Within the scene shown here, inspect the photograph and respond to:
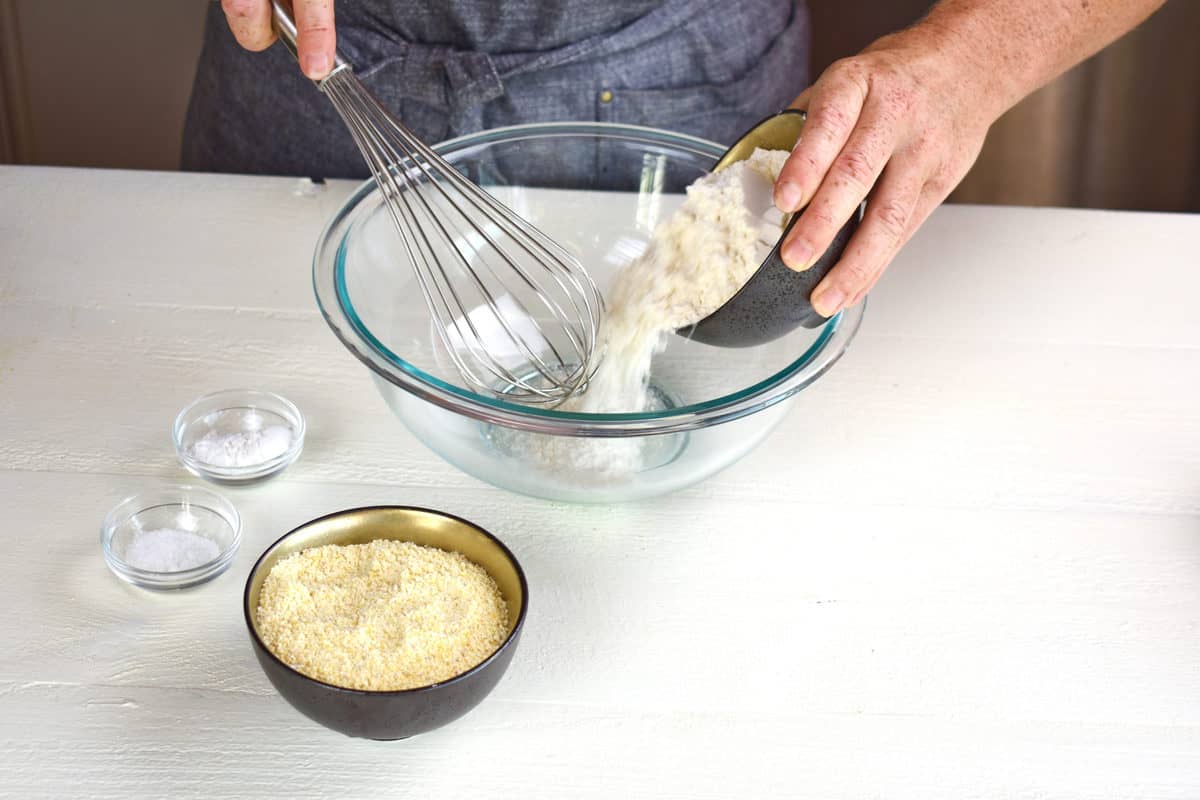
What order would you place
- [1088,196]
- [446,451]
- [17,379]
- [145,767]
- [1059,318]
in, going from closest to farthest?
[145,767]
[446,451]
[17,379]
[1059,318]
[1088,196]

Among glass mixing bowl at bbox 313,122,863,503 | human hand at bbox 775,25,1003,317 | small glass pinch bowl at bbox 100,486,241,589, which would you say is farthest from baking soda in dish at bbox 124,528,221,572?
human hand at bbox 775,25,1003,317

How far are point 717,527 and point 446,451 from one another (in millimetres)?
194

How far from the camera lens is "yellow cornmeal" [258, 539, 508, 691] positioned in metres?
0.61

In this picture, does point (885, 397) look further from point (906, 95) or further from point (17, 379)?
point (17, 379)

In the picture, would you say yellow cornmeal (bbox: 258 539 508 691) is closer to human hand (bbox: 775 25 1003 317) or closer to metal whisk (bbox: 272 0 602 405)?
metal whisk (bbox: 272 0 602 405)

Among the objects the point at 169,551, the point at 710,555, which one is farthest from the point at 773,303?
the point at 169,551

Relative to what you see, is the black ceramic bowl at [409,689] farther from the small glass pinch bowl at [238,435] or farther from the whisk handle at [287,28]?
the whisk handle at [287,28]

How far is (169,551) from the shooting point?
0.73m

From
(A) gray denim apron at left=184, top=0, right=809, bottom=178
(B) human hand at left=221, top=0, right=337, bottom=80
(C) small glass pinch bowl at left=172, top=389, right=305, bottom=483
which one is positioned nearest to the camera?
(B) human hand at left=221, top=0, right=337, bottom=80

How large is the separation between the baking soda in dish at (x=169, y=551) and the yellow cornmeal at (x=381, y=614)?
0.30 ft

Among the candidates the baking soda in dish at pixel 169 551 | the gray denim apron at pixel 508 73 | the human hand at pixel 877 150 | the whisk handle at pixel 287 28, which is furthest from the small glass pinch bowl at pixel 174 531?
the gray denim apron at pixel 508 73

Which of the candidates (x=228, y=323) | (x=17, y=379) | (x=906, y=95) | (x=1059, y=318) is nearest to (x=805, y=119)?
(x=906, y=95)

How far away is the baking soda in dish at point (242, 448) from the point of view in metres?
0.80

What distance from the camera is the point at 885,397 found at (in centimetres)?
93
